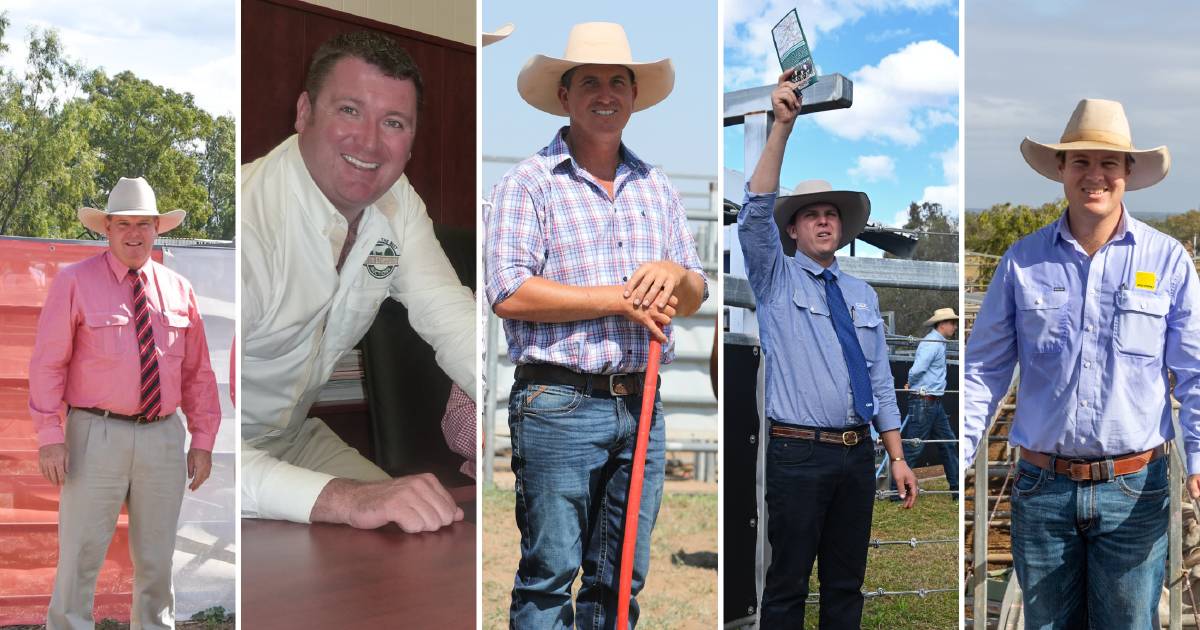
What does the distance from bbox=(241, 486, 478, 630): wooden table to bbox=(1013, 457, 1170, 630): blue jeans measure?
1.84 meters

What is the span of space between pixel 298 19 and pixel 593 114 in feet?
3.44

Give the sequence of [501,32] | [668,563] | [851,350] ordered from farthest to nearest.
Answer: [668,563] < [501,32] < [851,350]

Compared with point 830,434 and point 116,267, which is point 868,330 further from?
point 116,267

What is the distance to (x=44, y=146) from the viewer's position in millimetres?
3791

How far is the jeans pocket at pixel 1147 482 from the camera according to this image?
11.2ft

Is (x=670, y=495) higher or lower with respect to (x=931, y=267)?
lower

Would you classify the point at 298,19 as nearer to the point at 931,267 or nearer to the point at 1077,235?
the point at 931,267

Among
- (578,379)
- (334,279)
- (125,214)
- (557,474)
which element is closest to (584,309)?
(578,379)

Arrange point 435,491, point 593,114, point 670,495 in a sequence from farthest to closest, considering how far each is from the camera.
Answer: point 670,495 → point 435,491 → point 593,114

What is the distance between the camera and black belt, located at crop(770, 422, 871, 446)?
371 cm

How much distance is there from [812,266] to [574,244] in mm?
796

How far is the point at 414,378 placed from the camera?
13.7 feet

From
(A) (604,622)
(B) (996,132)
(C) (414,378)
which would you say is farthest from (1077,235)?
(C) (414,378)

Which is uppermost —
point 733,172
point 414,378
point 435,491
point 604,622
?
point 733,172
